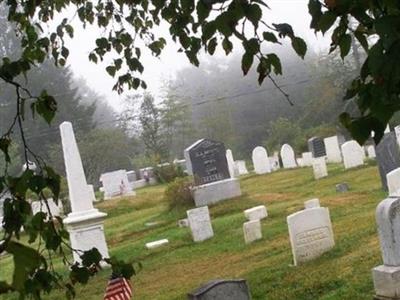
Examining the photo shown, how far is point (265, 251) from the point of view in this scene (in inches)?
350

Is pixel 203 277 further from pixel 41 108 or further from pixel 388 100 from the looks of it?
pixel 388 100

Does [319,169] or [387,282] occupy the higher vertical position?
[319,169]

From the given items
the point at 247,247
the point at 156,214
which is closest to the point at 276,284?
the point at 247,247

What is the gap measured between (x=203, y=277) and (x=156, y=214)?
30.1 ft

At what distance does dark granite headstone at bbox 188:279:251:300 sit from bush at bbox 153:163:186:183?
21917mm

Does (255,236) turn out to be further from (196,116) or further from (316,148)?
(196,116)

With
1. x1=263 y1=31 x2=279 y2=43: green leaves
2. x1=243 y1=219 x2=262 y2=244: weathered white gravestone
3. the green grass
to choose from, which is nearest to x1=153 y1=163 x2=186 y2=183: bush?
the green grass

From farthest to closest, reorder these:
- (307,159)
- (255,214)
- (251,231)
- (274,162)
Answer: (274,162) → (307,159) → (255,214) → (251,231)

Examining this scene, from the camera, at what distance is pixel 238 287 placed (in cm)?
467

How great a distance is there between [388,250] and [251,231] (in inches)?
183

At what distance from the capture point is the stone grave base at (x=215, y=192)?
1643 cm

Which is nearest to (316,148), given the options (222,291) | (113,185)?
(113,185)

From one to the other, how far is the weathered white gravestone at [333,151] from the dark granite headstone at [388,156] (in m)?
11.2

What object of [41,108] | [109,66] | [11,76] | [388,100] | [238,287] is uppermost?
[109,66]
